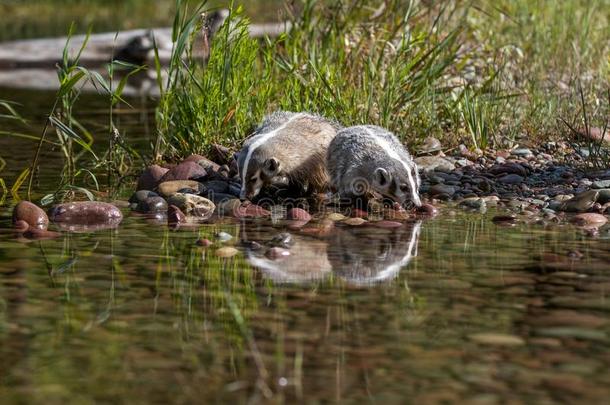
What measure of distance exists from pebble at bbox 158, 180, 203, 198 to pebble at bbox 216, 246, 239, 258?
1704 millimetres

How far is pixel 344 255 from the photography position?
640cm

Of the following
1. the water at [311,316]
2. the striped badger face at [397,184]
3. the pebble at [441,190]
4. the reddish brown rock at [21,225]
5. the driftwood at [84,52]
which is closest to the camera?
the water at [311,316]

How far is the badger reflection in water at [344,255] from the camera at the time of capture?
591 centimetres

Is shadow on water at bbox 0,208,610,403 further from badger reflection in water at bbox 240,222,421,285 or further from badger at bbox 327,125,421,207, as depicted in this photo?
badger at bbox 327,125,421,207

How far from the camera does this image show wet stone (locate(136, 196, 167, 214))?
25.2ft

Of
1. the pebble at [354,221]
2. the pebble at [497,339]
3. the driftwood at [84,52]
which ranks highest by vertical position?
the driftwood at [84,52]

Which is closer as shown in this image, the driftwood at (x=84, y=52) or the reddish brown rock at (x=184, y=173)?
the reddish brown rock at (x=184, y=173)

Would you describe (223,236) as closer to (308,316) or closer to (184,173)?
(184,173)

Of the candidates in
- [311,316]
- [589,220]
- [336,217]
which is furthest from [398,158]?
[311,316]

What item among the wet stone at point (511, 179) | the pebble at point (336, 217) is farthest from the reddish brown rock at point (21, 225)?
the wet stone at point (511, 179)

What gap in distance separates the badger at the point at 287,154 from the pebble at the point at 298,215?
0.53m

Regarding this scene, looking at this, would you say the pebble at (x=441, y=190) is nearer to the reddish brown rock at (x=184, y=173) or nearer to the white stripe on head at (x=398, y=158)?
the white stripe on head at (x=398, y=158)

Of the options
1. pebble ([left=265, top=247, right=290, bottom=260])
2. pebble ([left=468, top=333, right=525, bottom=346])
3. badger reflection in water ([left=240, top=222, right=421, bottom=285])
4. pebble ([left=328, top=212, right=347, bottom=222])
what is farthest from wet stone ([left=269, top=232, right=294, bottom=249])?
pebble ([left=468, top=333, right=525, bottom=346])

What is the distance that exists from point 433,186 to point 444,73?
184cm
